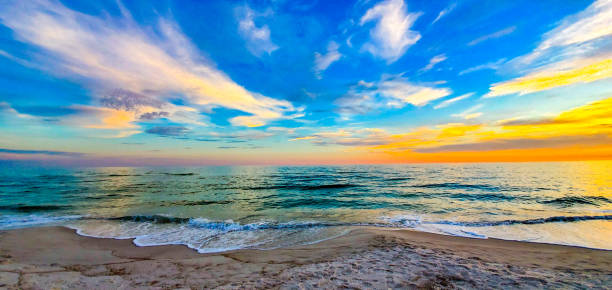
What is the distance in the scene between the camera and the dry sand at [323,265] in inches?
197

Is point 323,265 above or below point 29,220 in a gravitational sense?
above

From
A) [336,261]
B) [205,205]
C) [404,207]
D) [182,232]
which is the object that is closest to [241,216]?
[182,232]

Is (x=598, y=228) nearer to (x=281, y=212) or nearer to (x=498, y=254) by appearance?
(x=498, y=254)

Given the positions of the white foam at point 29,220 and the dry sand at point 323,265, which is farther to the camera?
the white foam at point 29,220

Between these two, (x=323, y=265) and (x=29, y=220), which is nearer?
(x=323, y=265)

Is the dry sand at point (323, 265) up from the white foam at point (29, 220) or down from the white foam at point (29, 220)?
up

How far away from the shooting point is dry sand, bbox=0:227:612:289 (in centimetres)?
499

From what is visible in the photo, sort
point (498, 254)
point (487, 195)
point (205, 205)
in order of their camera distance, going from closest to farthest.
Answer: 1. point (498, 254)
2. point (205, 205)
3. point (487, 195)

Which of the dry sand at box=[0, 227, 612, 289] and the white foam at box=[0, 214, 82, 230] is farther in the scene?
the white foam at box=[0, 214, 82, 230]

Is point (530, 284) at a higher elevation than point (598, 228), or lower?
higher

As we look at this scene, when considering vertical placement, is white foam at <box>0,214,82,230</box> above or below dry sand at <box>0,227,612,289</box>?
below

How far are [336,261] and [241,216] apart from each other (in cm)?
969

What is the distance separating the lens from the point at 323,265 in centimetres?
597

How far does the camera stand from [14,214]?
598 inches
